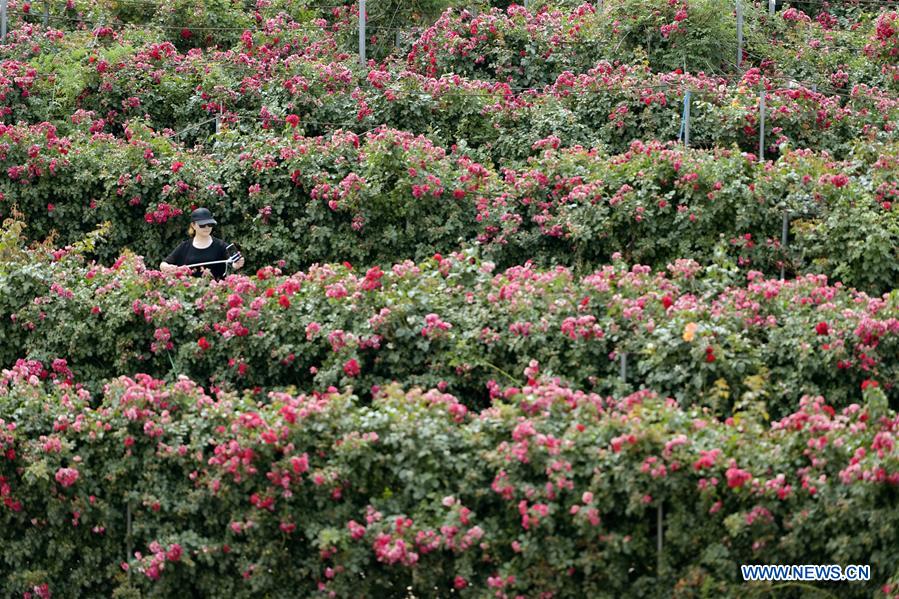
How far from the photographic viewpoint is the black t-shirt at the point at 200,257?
30.9 feet

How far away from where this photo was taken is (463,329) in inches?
307

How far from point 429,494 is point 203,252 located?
11.6 ft

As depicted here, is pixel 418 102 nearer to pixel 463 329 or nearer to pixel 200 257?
pixel 200 257

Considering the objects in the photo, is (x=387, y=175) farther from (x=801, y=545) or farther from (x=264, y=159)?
(x=801, y=545)

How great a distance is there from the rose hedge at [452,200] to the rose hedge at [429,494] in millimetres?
2439

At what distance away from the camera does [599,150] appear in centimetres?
1040

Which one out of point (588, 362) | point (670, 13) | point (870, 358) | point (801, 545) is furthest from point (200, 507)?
point (670, 13)

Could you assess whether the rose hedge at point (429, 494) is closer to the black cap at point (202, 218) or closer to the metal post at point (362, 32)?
the black cap at point (202, 218)

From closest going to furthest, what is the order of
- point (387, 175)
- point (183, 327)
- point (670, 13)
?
point (183, 327) < point (387, 175) < point (670, 13)

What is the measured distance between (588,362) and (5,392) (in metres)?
2.92

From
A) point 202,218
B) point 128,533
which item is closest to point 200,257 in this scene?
point 202,218

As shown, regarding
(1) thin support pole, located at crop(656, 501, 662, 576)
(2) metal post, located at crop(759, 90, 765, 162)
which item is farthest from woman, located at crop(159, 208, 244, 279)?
(2) metal post, located at crop(759, 90, 765, 162)

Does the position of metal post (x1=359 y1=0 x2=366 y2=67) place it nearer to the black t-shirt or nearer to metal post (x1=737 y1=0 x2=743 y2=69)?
metal post (x1=737 y1=0 x2=743 y2=69)

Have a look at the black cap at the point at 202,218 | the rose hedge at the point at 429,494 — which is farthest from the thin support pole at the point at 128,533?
the black cap at the point at 202,218
